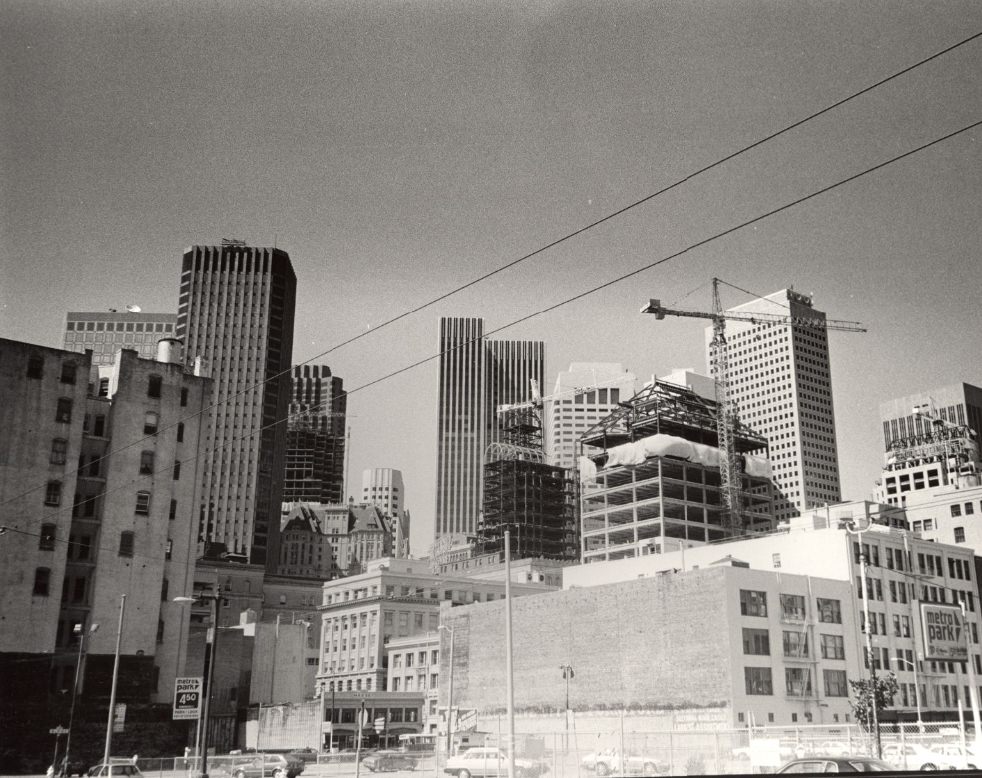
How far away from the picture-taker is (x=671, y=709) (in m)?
66.8

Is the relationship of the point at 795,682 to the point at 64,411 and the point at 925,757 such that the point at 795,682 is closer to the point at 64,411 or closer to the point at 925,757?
the point at 925,757

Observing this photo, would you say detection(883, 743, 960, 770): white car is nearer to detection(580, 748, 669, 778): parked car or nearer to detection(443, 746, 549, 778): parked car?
detection(580, 748, 669, 778): parked car

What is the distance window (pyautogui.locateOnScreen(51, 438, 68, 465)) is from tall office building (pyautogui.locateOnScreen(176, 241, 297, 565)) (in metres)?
99.1

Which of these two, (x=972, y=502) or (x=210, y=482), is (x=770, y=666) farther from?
(x=210, y=482)

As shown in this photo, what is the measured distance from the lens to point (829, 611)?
69312 mm

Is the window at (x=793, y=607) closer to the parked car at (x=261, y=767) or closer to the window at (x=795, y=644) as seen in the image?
the window at (x=795, y=644)

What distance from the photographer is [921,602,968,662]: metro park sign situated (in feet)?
229

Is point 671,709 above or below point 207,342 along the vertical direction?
below

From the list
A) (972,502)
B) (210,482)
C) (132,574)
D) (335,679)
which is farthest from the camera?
(210,482)

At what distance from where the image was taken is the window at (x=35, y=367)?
56.2 metres

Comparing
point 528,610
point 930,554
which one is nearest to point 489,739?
point 528,610

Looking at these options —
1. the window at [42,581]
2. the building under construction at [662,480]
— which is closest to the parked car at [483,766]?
the window at [42,581]

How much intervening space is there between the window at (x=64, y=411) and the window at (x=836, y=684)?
165ft

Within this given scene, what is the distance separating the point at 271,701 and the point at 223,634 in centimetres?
1218
